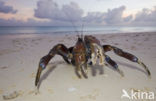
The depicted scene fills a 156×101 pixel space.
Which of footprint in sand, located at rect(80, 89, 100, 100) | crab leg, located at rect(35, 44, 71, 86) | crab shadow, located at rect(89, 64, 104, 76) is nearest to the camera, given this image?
footprint in sand, located at rect(80, 89, 100, 100)

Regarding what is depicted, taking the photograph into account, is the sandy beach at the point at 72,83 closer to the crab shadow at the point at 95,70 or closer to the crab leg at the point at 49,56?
the crab shadow at the point at 95,70

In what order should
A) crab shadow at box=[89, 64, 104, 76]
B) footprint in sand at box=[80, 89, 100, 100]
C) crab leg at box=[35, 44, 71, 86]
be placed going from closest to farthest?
footprint in sand at box=[80, 89, 100, 100] < crab leg at box=[35, 44, 71, 86] < crab shadow at box=[89, 64, 104, 76]

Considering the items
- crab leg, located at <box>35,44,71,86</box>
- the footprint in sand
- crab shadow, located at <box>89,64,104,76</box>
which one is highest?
crab leg, located at <box>35,44,71,86</box>

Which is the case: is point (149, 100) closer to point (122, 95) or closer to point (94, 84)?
point (122, 95)

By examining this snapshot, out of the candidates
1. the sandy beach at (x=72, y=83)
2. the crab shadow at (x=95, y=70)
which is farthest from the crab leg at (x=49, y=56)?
the crab shadow at (x=95, y=70)

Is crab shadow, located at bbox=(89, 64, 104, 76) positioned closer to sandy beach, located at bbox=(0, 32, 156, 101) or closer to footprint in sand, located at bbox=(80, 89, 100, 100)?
sandy beach, located at bbox=(0, 32, 156, 101)

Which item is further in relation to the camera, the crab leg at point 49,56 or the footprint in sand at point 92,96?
the crab leg at point 49,56

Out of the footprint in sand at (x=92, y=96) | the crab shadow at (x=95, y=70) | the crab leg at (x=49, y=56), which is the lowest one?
the footprint in sand at (x=92, y=96)

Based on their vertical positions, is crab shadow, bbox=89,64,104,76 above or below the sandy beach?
above

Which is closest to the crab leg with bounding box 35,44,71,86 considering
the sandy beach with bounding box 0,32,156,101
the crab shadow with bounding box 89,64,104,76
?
the sandy beach with bounding box 0,32,156,101

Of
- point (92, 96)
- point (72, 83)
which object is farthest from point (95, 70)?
point (92, 96)

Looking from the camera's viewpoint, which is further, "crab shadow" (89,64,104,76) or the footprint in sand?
"crab shadow" (89,64,104,76)
